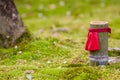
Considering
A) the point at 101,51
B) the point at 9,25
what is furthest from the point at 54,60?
the point at 9,25

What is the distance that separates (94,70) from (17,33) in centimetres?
439

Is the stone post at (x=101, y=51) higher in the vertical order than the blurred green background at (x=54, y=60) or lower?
higher

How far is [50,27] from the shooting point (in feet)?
80.0

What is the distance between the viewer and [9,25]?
14.9 m

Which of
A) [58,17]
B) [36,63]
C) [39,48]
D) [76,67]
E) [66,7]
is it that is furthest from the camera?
[66,7]

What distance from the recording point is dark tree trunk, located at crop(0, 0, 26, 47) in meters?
14.8

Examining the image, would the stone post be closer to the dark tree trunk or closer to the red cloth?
the red cloth

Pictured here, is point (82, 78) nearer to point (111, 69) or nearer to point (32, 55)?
point (111, 69)

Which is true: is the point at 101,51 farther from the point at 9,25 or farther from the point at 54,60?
the point at 9,25

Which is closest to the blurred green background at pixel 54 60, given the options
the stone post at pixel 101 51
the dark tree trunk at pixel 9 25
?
the stone post at pixel 101 51

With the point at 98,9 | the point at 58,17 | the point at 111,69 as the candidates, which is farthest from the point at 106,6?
the point at 111,69

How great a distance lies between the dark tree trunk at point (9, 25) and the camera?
14.8 m

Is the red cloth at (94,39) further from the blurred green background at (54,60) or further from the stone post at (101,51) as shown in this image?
the blurred green background at (54,60)

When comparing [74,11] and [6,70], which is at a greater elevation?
[6,70]
